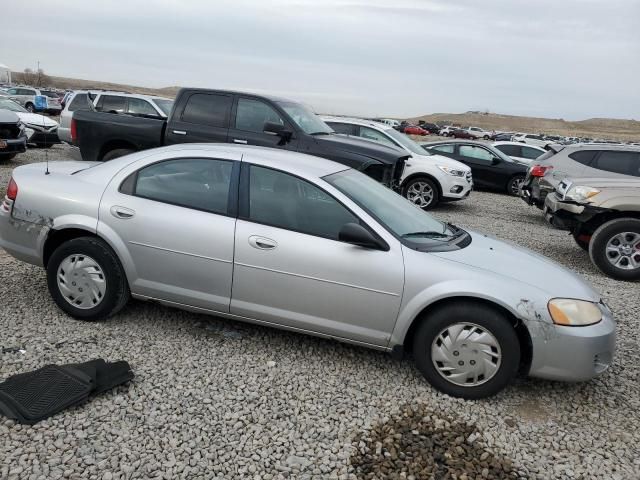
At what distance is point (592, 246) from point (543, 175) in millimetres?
3184

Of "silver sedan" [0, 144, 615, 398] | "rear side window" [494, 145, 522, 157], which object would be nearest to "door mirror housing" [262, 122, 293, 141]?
"silver sedan" [0, 144, 615, 398]

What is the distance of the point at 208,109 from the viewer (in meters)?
8.09

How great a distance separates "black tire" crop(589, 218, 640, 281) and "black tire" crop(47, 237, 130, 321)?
19.1 feet

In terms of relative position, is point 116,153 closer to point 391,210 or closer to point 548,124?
point 391,210

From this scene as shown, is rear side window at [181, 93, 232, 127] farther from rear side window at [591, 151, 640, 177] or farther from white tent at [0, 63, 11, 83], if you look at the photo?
white tent at [0, 63, 11, 83]

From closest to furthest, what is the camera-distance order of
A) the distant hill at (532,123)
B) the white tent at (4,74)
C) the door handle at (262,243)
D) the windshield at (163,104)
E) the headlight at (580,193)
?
1. the door handle at (262,243)
2. the headlight at (580,193)
3. the windshield at (163,104)
4. the white tent at (4,74)
5. the distant hill at (532,123)

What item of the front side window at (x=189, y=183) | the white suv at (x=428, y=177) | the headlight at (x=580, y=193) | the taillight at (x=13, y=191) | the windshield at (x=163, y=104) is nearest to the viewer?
the front side window at (x=189, y=183)

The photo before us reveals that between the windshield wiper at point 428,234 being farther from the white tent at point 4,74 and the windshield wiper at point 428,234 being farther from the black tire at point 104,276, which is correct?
the white tent at point 4,74

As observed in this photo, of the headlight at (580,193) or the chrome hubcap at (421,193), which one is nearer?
the headlight at (580,193)

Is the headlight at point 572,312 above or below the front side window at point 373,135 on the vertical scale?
below

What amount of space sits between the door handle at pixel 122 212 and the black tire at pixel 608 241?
578 cm

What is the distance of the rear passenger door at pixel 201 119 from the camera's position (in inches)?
314

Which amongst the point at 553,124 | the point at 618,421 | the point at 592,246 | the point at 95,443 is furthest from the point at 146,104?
the point at 553,124

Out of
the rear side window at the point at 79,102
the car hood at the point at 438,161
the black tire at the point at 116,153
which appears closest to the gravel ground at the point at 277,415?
the black tire at the point at 116,153
